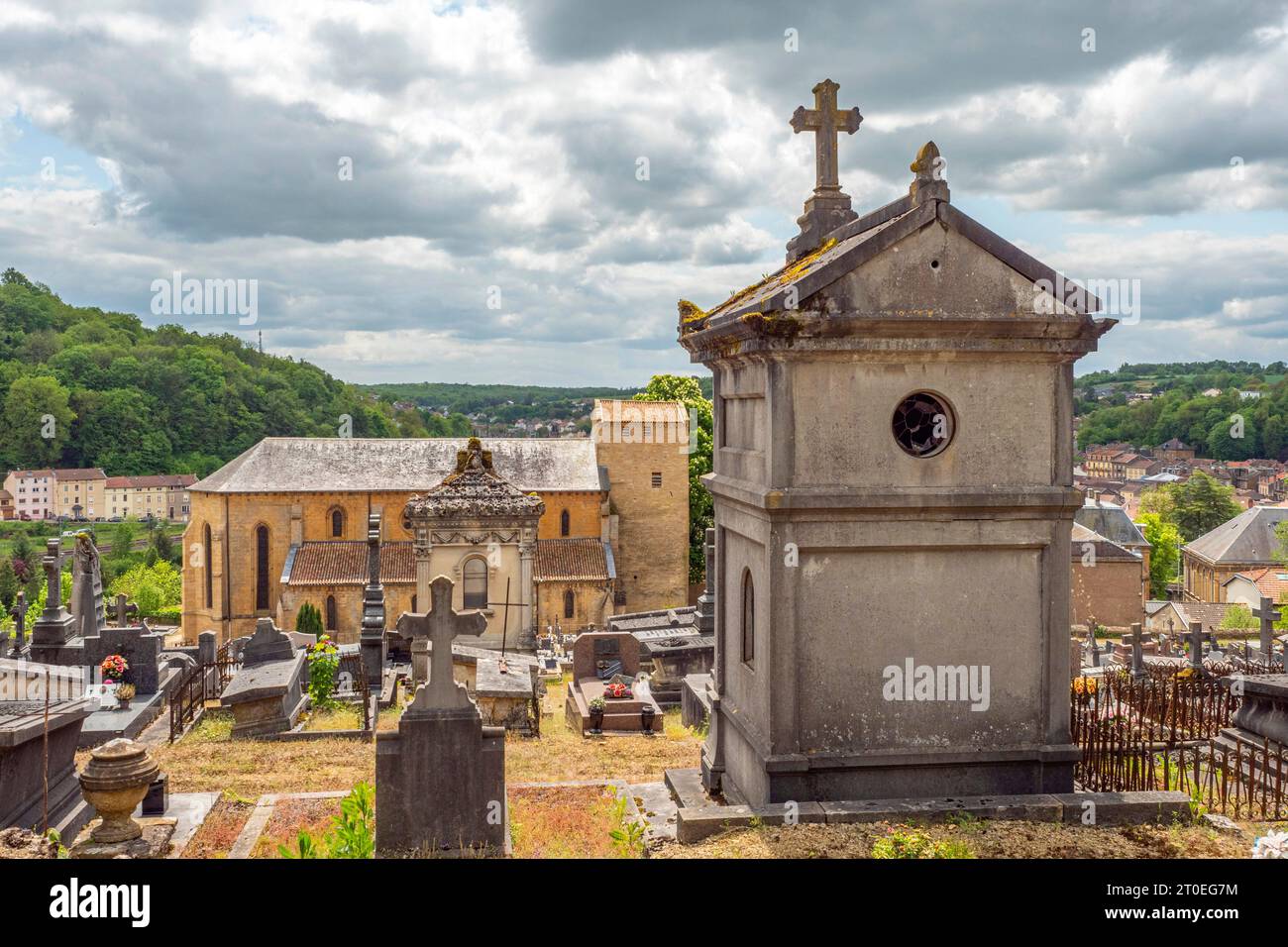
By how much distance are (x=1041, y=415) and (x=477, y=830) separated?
220 inches

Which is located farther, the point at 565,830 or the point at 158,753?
the point at 158,753

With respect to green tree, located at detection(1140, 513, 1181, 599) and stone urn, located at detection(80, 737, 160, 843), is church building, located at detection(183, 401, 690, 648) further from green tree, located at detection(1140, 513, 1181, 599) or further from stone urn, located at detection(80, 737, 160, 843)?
green tree, located at detection(1140, 513, 1181, 599)

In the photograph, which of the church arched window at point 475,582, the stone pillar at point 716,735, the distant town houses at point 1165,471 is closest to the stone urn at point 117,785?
the stone pillar at point 716,735

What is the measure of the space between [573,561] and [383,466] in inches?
373

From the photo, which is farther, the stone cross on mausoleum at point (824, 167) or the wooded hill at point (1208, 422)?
the wooded hill at point (1208, 422)

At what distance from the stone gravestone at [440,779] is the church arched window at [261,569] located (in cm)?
3454

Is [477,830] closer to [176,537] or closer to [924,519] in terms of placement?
[924,519]

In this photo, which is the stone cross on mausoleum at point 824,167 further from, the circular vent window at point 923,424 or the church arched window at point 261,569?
the church arched window at point 261,569

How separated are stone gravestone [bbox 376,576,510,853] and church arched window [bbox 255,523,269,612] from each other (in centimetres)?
3454

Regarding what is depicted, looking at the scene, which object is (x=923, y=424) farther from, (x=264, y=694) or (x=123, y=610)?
(x=123, y=610)

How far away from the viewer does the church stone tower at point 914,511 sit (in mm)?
7566

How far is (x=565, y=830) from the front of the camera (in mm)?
8883

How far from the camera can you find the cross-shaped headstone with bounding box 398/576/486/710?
26.8ft
